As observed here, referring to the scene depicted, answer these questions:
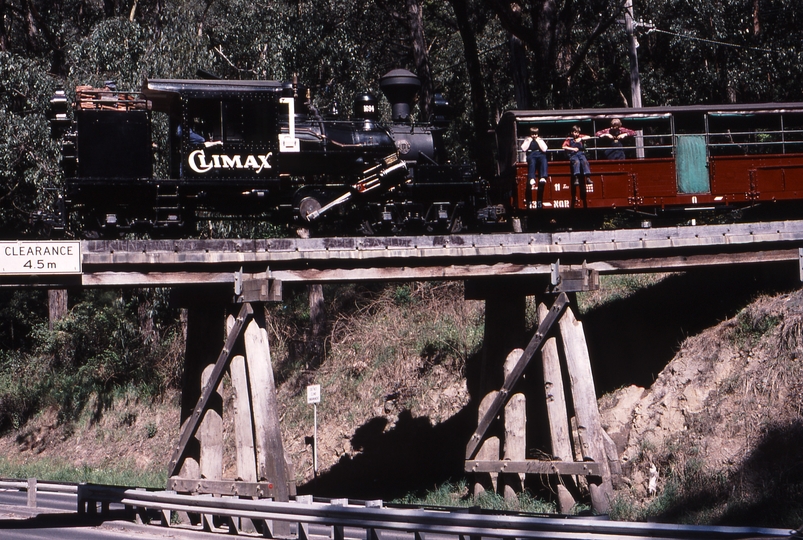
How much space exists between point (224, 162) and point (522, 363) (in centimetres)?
598

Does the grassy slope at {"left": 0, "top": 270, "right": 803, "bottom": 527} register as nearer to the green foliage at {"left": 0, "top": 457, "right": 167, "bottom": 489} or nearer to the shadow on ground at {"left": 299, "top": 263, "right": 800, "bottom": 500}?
the shadow on ground at {"left": 299, "top": 263, "right": 800, "bottom": 500}

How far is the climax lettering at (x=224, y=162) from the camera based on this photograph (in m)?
15.2

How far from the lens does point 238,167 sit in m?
15.4

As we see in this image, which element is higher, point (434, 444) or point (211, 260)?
point (211, 260)

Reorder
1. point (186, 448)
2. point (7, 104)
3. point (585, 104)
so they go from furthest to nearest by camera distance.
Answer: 1. point (585, 104)
2. point (7, 104)
3. point (186, 448)

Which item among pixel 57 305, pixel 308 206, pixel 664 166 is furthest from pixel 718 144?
pixel 57 305

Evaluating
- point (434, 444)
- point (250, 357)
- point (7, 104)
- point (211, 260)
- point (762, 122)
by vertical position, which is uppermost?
point (7, 104)

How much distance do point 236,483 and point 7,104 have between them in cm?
1825

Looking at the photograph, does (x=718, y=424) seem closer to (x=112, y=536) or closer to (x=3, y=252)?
(x=112, y=536)

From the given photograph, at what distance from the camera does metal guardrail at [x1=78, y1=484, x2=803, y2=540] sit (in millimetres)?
8000

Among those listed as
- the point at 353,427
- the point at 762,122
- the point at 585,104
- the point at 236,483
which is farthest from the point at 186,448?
the point at 585,104

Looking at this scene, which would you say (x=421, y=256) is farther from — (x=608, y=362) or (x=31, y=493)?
(x=31, y=493)

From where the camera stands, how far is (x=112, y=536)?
12.1 metres

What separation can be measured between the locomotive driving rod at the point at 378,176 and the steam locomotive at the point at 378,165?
0.02 meters
